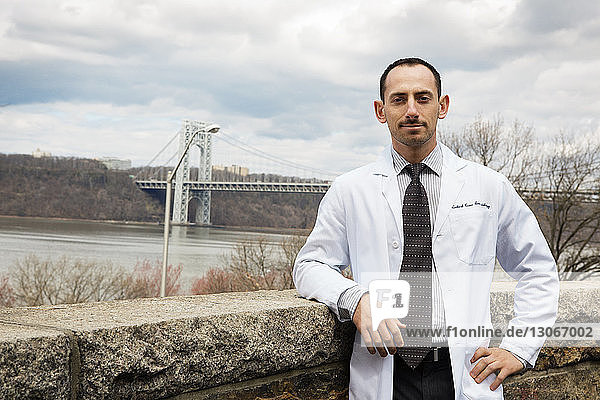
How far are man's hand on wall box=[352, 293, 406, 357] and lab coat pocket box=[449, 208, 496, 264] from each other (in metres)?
0.26

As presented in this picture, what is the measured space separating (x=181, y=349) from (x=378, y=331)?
483 millimetres

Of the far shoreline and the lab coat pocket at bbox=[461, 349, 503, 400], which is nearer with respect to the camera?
the lab coat pocket at bbox=[461, 349, 503, 400]

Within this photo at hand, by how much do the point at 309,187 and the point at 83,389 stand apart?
27405mm

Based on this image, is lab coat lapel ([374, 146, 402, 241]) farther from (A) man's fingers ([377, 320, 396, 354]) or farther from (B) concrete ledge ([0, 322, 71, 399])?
(B) concrete ledge ([0, 322, 71, 399])

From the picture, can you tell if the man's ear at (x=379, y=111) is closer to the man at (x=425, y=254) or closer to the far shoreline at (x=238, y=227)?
the man at (x=425, y=254)

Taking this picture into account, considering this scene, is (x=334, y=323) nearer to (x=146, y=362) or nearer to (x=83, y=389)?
(x=146, y=362)

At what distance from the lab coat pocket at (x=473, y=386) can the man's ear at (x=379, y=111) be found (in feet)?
2.26

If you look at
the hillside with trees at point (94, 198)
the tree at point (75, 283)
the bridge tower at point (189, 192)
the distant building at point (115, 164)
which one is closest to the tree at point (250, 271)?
the tree at point (75, 283)

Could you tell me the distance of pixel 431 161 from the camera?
5.94 ft

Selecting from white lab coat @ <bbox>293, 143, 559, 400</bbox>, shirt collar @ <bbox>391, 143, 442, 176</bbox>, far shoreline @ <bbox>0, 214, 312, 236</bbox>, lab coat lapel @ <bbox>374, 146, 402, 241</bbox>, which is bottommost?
far shoreline @ <bbox>0, 214, 312, 236</bbox>

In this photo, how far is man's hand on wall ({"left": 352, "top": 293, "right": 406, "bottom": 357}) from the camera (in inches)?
61.6

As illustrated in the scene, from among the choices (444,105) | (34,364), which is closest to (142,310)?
(34,364)

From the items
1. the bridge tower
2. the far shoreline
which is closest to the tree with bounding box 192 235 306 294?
the far shoreline

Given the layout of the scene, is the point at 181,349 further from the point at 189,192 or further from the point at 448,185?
the point at 189,192
